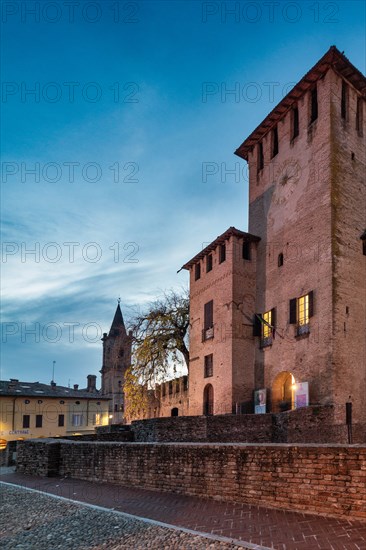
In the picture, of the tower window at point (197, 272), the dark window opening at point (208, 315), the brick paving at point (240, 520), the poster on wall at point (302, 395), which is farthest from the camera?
the tower window at point (197, 272)

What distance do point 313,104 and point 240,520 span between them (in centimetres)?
2171

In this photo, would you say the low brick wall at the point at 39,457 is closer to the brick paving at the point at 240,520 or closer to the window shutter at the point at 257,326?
the brick paving at the point at 240,520

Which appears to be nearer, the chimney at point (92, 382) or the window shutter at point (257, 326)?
the window shutter at point (257, 326)

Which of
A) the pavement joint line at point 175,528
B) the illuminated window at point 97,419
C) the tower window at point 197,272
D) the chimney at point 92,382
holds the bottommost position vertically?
the illuminated window at point 97,419

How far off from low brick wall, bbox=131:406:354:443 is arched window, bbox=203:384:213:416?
7712 mm

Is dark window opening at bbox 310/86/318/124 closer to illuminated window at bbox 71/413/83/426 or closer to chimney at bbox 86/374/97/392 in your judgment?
illuminated window at bbox 71/413/83/426

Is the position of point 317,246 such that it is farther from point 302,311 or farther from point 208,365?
point 208,365

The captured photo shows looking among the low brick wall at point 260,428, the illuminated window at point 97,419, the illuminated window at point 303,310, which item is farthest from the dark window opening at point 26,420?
the illuminated window at point 303,310

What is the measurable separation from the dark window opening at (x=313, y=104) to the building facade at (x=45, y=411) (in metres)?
36.6

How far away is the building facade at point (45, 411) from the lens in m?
44.7

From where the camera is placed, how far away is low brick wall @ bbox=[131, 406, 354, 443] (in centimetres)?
1744

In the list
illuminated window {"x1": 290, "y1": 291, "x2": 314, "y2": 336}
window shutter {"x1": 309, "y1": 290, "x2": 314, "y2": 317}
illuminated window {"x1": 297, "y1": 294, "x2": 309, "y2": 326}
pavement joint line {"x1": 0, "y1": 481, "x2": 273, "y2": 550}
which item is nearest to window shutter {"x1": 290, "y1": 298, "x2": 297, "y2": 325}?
illuminated window {"x1": 290, "y1": 291, "x2": 314, "y2": 336}

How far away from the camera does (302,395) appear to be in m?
20.7

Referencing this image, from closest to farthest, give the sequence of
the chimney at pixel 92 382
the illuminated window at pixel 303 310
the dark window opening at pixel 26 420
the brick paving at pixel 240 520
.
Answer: the brick paving at pixel 240 520
the illuminated window at pixel 303 310
the dark window opening at pixel 26 420
the chimney at pixel 92 382
